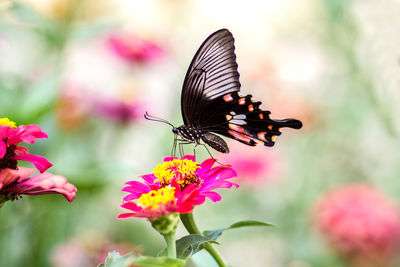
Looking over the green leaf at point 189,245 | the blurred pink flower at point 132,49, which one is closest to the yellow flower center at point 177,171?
the green leaf at point 189,245

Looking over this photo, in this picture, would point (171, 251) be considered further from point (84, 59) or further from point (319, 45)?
point (84, 59)

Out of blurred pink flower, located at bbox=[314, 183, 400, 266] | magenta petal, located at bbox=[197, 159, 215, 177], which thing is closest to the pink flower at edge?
magenta petal, located at bbox=[197, 159, 215, 177]

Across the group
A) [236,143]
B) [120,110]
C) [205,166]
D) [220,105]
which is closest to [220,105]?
[220,105]

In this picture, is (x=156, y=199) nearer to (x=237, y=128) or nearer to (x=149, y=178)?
(x=149, y=178)

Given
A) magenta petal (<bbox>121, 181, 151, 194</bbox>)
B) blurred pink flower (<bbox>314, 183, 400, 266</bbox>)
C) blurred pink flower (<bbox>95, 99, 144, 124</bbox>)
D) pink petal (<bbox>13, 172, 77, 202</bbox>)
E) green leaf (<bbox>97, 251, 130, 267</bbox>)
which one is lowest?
green leaf (<bbox>97, 251, 130, 267</bbox>)

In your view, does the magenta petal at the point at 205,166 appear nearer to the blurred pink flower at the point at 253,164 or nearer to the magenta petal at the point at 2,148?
the magenta petal at the point at 2,148

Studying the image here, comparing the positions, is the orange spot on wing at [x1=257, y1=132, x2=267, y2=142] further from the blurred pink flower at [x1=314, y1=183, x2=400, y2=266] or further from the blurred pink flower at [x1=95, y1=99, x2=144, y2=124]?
the blurred pink flower at [x1=95, y1=99, x2=144, y2=124]

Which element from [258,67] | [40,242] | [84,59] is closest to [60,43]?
[40,242]
